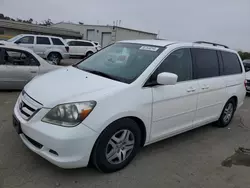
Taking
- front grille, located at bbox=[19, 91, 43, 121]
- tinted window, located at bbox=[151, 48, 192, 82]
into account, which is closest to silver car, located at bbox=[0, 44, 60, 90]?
front grille, located at bbox=[19, 91, 43, 121]

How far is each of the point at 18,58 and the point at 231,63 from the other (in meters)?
5.39

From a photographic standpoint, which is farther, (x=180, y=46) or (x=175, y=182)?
(x=180, y=46)

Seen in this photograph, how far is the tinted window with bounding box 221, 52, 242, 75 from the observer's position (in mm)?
4914

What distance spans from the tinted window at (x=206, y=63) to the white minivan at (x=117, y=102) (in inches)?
0.7

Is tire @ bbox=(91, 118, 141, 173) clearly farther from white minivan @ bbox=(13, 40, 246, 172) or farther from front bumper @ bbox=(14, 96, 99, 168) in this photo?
front bumper @ bbox=(14, 96, 99, 168)

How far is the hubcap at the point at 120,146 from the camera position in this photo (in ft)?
9.75

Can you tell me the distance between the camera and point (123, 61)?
3635 mm

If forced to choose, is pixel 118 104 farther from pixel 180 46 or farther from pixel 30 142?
pixel 180 46

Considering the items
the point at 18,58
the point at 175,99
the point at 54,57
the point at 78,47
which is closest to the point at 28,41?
the point at 54,57

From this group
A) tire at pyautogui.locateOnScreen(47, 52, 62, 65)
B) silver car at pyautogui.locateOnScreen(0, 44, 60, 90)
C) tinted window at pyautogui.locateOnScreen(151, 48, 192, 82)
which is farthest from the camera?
tire at pyautogui.locateOnScreen(47, 52, 62, 65)

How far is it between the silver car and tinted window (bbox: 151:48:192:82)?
4.37 meters

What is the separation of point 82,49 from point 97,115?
1717cm

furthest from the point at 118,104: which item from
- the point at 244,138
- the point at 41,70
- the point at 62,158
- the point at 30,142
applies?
the point at 41,70

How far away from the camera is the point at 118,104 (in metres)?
2.86
